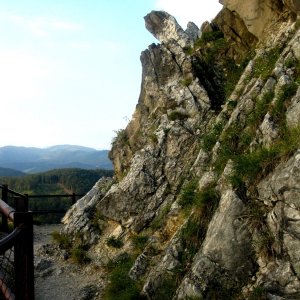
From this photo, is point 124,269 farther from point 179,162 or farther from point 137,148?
point 137,148

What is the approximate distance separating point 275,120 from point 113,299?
701cm

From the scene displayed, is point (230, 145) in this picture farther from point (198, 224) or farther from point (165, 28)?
point (165, 28)

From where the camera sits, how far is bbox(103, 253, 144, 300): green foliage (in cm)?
1170

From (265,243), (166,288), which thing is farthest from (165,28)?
(265,243)

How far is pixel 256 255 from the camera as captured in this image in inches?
374

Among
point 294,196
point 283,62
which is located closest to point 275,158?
point 294,196

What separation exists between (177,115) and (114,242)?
5.81 metres

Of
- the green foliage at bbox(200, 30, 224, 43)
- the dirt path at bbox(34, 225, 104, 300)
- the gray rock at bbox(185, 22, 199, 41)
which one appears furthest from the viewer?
the gray rock at bbox(185, 22, 199, 41)

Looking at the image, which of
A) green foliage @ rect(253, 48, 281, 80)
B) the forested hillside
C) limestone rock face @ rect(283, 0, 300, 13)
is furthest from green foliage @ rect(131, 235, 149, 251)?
the forested hillside

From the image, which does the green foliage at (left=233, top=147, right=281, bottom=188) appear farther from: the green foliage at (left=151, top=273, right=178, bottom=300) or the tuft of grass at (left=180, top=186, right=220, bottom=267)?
the green foliage at (left=151, top=273, right=178, bottom=300)

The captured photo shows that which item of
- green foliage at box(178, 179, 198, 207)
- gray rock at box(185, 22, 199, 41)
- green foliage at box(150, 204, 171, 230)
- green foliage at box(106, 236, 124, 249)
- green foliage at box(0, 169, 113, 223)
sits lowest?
green foliage at box(0, 169, 113, 223)

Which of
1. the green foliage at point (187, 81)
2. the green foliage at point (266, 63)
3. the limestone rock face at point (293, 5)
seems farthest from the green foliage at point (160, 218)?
the limestone rock face at point (293, 5)

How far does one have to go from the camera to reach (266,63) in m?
14.3

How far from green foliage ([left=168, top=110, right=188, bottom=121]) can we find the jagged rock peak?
4584mm
